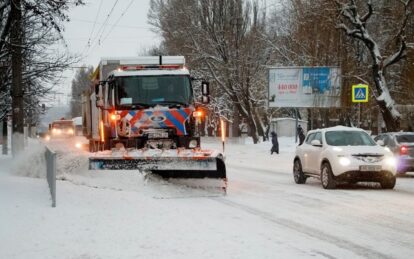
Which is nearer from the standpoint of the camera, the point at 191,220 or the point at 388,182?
the point at 191,220

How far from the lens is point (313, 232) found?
8891mm

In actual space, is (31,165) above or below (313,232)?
above

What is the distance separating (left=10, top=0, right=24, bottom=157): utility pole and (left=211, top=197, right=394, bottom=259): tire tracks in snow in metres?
10.4

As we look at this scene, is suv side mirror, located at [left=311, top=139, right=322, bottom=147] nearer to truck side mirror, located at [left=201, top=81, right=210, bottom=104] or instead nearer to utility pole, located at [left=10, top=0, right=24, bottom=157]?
truck side mirror, located at [left=201, top=81, right=210, bottom=104]

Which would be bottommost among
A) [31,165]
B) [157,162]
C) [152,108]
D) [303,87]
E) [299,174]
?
[299,174]

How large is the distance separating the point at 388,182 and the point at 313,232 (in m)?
7.14

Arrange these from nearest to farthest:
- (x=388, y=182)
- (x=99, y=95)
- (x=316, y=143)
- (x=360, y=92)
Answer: (x=388, y=182), (x=316, y=143), (x=99, y=95), (x=360, y=92)

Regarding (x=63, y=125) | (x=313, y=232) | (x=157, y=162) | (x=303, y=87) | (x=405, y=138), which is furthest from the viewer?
(x=63, y=125)

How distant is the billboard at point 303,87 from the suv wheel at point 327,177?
17.5 m

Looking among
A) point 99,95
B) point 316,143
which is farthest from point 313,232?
point 99,95

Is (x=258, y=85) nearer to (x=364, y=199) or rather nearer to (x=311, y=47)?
(x=311, y=47)

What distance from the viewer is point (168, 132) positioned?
50.6 feet

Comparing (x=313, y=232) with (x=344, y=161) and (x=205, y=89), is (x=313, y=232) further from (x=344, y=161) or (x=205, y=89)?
(x=205, y=89)

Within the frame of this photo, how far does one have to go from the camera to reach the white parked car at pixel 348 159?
49.0 ft
